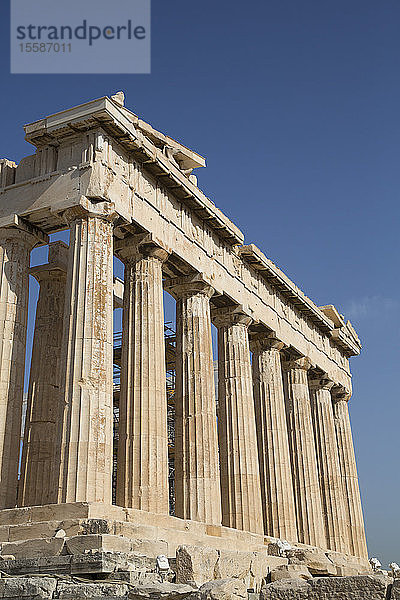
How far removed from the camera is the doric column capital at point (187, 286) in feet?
97.1

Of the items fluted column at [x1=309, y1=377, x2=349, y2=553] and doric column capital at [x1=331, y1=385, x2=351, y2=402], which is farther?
doric column capital at [x1=331, y1=385, x2=351, y2=402]

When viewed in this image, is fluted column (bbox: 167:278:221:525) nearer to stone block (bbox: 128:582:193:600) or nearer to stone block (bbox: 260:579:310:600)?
stone block (bbox: 128:582:193:600)

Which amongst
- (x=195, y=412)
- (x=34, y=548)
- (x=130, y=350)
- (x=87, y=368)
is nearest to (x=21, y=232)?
(x=130, y=350)

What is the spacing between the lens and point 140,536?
18984mm

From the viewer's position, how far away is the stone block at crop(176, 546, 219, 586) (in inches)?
639

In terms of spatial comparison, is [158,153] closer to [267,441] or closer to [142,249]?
[142,249]

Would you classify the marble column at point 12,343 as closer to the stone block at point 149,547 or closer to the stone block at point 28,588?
the stone block at point 149,547

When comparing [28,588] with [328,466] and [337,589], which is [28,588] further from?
[328,466]

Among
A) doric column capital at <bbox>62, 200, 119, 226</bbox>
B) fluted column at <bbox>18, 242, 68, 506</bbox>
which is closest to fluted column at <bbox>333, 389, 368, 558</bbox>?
fluted column at <bbox>18, 242, 68, 506</bbox>

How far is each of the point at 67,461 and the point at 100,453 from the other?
0.95 m

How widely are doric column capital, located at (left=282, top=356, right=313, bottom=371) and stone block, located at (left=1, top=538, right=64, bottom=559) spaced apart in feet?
77.2

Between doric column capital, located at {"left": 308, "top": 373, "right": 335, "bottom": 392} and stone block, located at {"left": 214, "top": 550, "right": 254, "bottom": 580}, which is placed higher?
doric column capital, located at {"left": 308, "top": 373, "right": 335, "bottom": 392}

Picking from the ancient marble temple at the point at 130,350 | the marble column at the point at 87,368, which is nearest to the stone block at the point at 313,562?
the ancient marble temple at the point at 130,350

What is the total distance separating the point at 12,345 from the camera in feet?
Result: 78.3
